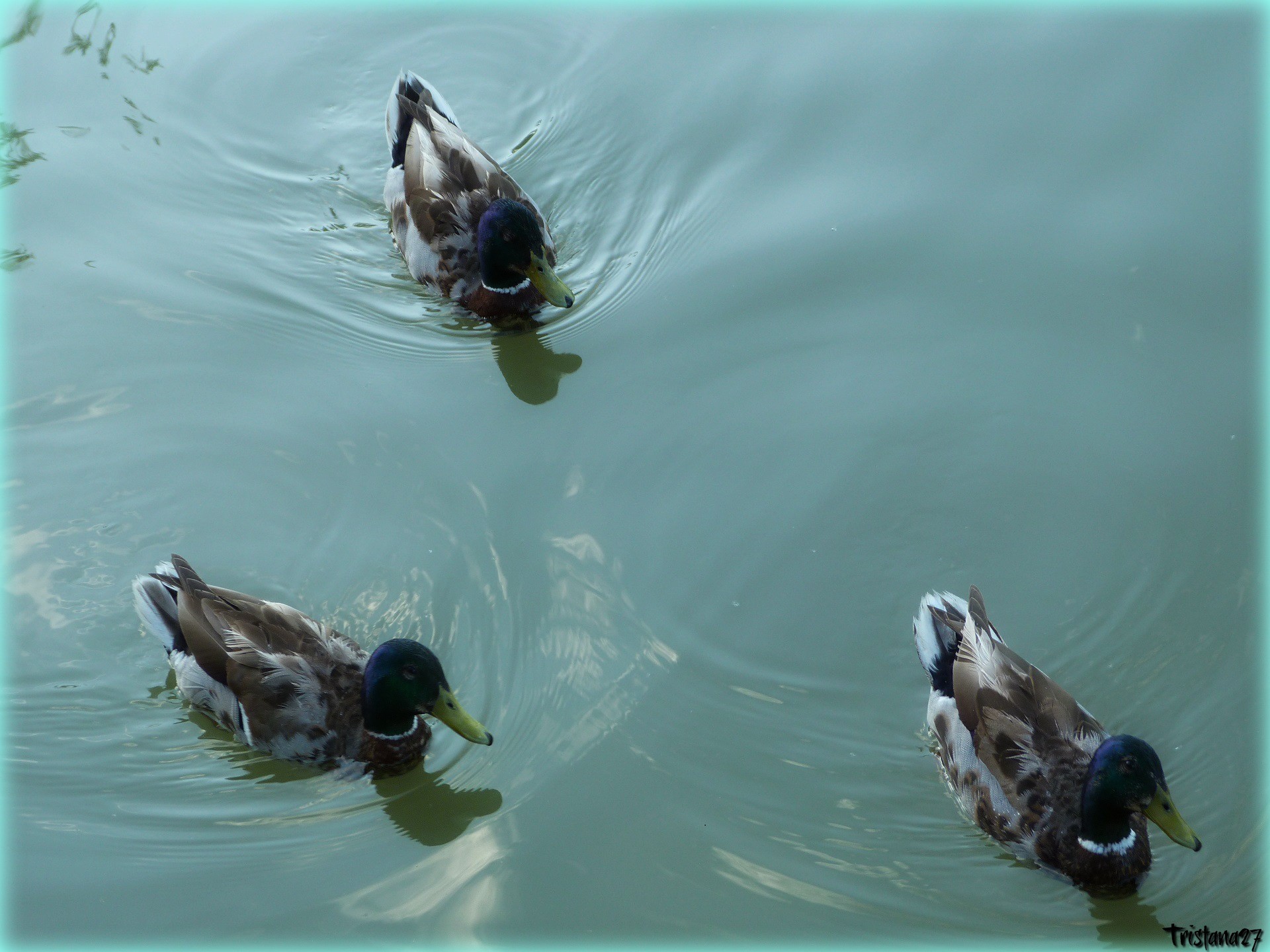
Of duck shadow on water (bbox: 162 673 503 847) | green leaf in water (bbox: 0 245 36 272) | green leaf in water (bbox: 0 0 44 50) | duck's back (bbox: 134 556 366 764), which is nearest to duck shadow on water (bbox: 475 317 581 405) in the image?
duck's back (bbox: 134 556 366 764)

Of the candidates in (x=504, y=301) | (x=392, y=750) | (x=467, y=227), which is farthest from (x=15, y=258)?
(x=392, y=750)

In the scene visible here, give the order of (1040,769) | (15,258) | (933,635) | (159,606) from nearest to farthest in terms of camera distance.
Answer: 1. (1040,769)
2. (933,635)
3. (159,606)
4. (15,258)

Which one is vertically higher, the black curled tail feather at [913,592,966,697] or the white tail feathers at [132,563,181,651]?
the black curled tail feather at [913,592,966,697]

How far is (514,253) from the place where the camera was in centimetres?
782

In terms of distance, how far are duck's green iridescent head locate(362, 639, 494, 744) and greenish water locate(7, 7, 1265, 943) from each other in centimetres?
31

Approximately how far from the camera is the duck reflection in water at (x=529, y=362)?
7.62 metres

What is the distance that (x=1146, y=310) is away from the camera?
752cm

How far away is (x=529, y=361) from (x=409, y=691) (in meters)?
2.95

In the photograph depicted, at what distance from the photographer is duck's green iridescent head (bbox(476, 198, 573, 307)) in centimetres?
779

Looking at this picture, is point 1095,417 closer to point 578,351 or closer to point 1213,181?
point 1213,181

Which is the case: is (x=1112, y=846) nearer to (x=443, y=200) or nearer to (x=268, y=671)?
(x=268, y=671)

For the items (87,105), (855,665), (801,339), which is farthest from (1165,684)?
(87,105)

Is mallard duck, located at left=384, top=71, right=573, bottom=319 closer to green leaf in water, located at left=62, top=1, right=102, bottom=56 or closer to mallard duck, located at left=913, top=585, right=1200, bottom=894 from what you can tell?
mallard duck, located at left=913, top=585, right=1200, bottom=894

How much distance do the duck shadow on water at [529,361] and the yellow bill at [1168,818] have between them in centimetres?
406
